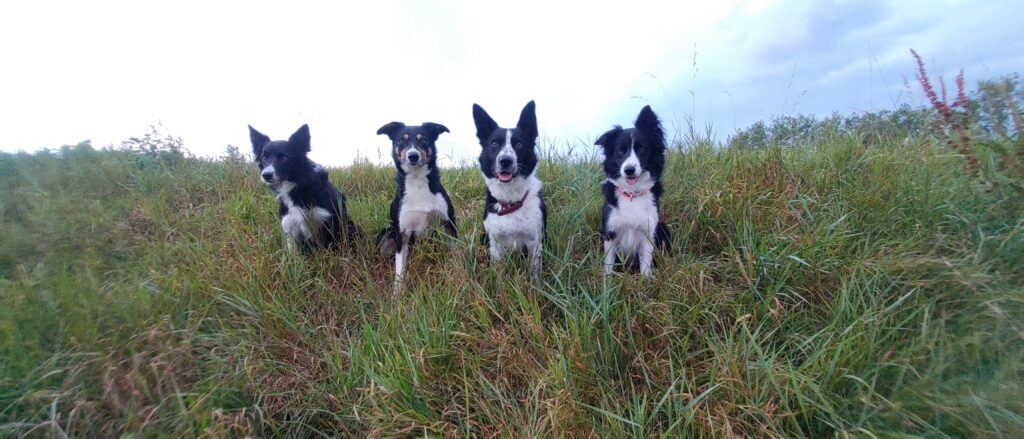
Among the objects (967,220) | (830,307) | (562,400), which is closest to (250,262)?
(562,400)

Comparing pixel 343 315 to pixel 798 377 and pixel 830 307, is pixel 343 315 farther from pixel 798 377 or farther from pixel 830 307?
pixel 830 307

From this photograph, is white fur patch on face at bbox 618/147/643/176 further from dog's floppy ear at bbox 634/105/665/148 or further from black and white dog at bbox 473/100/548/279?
black and white dog at bbox 473/100/548/279

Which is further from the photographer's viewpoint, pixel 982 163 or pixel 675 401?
pixel 982 163

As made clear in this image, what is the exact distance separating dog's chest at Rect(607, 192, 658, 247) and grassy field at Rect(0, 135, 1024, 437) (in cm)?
23

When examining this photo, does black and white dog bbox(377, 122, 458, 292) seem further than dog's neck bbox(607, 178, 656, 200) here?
Yes

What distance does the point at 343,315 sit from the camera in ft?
10.2

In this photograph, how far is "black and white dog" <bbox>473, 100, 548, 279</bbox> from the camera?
3559 millimetres

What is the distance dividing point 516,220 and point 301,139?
2.11 metres

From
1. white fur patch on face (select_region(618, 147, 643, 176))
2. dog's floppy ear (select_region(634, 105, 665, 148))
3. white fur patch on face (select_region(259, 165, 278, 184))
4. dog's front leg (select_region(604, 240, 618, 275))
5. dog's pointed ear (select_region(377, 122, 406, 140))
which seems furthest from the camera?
dog's pointed ear (select_region(377, 122, 406, 140))

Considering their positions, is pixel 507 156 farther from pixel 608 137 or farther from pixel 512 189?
pixel 608 137

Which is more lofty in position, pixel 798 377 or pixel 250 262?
pixel 250 262

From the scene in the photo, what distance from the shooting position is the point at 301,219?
3916 mm

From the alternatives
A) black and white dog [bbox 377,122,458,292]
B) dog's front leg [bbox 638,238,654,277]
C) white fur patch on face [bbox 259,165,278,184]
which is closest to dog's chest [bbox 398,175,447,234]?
black and white dog [bbox 377,122,458,292]

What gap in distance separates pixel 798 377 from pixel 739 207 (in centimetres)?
169
